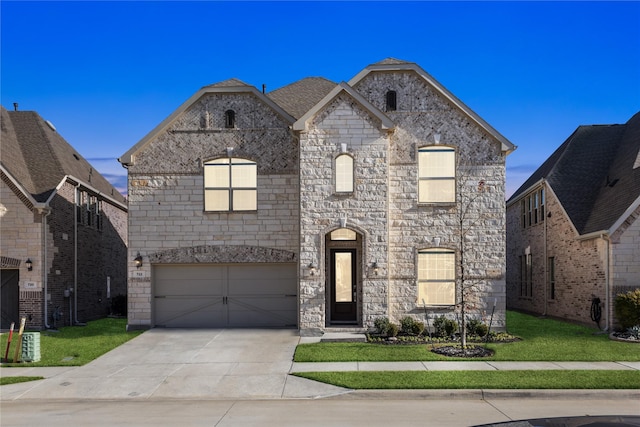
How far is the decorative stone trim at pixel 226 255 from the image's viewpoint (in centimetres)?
2064

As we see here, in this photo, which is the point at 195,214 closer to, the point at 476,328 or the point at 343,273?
the point at 343,273

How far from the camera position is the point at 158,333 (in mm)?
19703

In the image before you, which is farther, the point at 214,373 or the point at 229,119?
the point at 229,119

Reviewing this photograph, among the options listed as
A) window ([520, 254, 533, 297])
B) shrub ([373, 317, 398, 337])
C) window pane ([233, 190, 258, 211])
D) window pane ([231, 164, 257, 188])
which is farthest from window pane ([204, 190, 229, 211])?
window ([520, 254, 533, 297])

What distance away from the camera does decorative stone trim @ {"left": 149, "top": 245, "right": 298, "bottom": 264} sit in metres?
20.6

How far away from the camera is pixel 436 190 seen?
19.9 m

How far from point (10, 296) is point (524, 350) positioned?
17.1 metres

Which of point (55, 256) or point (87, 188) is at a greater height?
point (87, 188)

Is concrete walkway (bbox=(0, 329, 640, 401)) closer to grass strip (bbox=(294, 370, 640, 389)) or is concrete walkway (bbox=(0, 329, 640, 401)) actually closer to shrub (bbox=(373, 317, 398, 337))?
grass strip (bbox=(294, 370, 640, 389))

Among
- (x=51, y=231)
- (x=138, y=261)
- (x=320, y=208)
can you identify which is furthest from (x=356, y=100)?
(x=51, y=231)

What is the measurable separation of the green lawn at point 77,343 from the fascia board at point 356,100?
857cm

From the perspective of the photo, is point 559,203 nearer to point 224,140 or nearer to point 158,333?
point 224,140

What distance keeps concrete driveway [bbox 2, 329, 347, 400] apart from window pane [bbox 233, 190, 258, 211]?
444 cm

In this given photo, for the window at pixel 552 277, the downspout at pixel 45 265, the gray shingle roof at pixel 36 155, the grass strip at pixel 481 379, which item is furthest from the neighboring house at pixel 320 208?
the window at pixel 552 277
